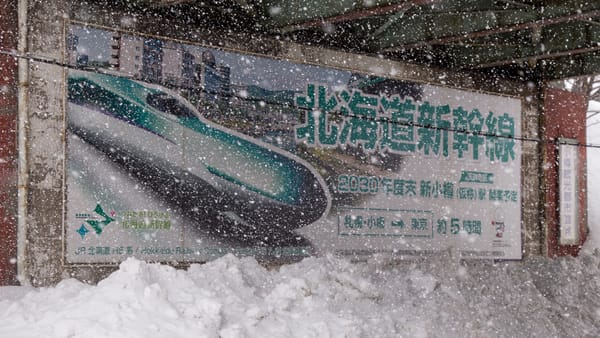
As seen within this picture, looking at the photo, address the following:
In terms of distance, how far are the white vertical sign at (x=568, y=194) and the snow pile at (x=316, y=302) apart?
180 centimetres

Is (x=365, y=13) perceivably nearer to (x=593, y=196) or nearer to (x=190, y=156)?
(x=190, y=156)

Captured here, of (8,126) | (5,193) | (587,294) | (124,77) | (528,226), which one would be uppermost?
(124,77)

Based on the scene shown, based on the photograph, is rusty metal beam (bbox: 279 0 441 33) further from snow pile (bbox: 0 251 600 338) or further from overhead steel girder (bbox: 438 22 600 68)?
snow pile (bbox: 0 251 600 338)

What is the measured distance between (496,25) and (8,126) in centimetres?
651

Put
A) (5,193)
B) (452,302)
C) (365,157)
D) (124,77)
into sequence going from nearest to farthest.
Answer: (5,193) → (124,77) → (452,302) → (365,157)

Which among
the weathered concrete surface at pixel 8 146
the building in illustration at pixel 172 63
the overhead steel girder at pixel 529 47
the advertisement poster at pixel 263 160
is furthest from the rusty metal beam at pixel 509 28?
the weathered concrete surface at pixel 8 146

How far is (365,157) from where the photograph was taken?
33.1 feet

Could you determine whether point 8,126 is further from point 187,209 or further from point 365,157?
point 365,157

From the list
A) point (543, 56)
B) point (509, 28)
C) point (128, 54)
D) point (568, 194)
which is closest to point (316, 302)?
point (128, 54)

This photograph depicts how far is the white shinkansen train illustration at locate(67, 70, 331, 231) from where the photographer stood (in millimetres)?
7848

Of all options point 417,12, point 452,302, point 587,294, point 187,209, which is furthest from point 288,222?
point 587,294

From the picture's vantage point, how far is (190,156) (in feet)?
27.9

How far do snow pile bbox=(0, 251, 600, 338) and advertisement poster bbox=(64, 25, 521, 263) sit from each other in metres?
0.70

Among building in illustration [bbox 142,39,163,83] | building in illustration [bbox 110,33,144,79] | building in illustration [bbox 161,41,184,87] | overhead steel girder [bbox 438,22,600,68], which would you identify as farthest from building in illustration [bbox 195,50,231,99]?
overhead steel girder [bbox 438,22,600,68]
